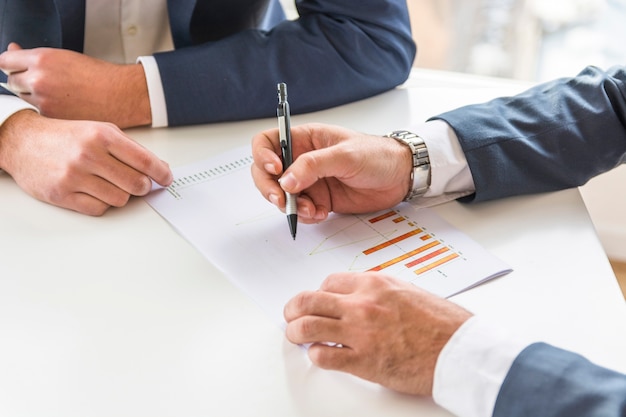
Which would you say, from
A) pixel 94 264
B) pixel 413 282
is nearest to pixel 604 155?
pixel 413 282

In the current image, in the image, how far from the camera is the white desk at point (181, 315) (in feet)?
2.52

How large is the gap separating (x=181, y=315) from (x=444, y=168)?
450 mm

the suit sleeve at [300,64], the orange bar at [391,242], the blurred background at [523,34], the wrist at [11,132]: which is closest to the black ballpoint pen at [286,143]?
the orange bar at [391,242]

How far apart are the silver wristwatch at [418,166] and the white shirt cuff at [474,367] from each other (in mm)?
340

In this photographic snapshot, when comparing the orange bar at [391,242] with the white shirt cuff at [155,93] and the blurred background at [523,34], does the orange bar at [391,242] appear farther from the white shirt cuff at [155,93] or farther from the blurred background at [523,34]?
the blurred background at [523,34]

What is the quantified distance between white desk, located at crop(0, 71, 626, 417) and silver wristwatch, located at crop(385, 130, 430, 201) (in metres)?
0.05

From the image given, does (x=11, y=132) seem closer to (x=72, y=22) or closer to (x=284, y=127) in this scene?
(x=72, y=22)

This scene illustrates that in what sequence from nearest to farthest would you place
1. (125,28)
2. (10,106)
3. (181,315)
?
(181,315) → (10,106) → (125,28)

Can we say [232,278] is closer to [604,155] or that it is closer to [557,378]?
[557,378]

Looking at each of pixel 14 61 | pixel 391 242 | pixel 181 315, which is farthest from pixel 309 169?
pixel 14 61

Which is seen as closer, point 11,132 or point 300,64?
point 11,132

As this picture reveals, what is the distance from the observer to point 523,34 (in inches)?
83.2

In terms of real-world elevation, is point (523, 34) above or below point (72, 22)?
below

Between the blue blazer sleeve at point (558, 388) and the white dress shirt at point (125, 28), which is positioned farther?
the white dress shirt at point (125, 28)
